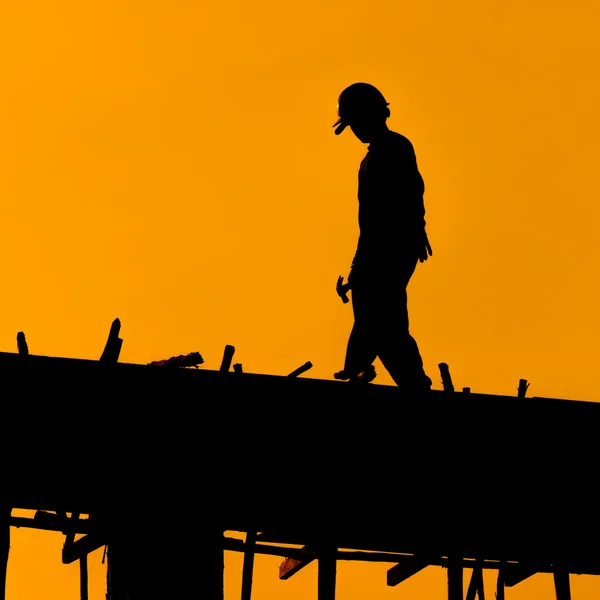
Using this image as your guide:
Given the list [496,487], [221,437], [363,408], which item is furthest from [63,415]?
[496,487]

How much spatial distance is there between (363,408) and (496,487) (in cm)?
98

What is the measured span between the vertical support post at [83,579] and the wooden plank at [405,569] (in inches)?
87.5

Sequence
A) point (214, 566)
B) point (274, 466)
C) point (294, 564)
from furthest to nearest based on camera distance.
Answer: point (294, 564) → point (274, 466) → point (214, 566)

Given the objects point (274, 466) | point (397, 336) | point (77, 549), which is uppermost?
point (397, 336)

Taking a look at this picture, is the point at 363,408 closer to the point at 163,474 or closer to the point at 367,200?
the point at 163,474

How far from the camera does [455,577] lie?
28.9ft

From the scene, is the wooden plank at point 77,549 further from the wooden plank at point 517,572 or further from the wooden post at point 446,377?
the wooden plank at point 517,572

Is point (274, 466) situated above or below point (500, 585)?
above

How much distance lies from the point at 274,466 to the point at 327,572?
866 millimetres

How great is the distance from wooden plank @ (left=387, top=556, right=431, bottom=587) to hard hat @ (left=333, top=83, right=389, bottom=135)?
3.16m

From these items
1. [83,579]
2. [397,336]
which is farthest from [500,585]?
[83,579]

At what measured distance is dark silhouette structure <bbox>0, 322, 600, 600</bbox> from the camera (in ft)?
26.5

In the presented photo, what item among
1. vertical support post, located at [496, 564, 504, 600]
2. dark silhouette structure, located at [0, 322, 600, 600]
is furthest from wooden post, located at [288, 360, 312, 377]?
vertical support post, located at [496, 564, 504, 600]

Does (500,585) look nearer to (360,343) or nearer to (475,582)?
(475,582)
